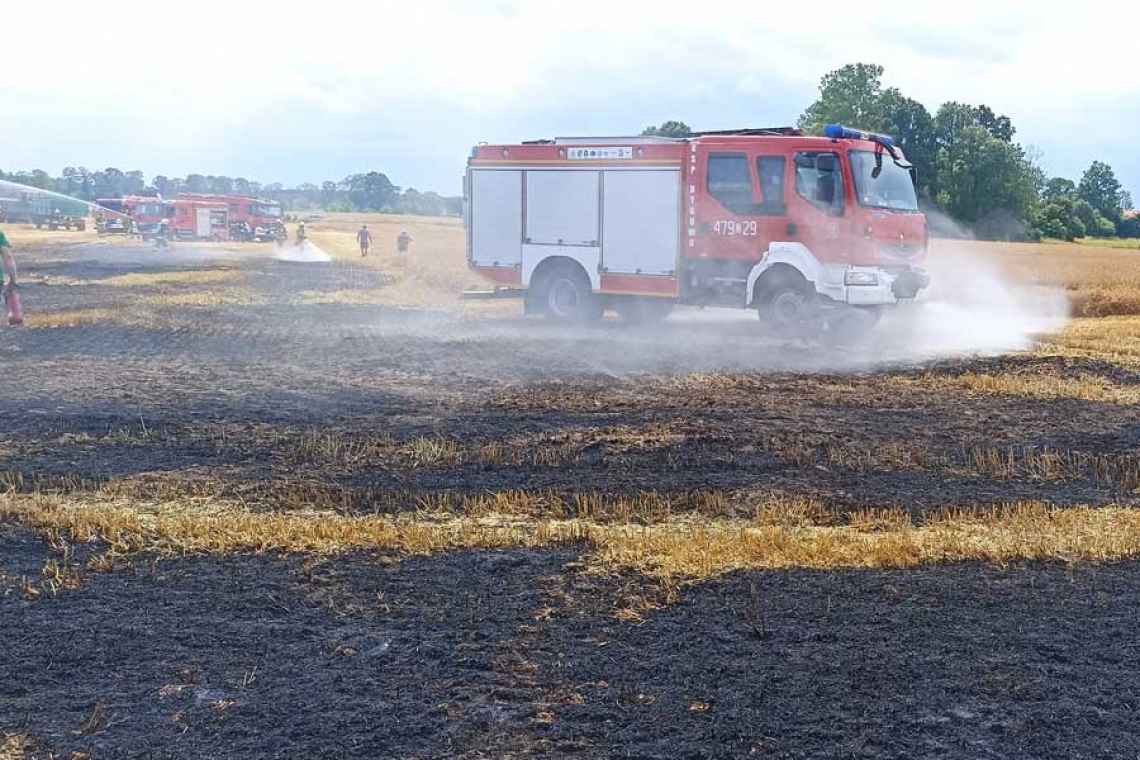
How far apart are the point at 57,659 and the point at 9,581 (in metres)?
1.26

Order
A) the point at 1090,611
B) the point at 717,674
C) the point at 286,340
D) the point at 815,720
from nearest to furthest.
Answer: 1. the point at 815,720
2. the point at 717,674
3. the point at 1090,611
4. the point at 286,340

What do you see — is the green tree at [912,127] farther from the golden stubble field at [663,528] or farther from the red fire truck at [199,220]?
the golden stubble field at [663,528]

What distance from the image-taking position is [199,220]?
57594mm

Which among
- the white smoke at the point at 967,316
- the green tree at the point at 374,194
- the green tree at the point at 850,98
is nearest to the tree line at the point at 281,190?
the green tree at the point at 374,194

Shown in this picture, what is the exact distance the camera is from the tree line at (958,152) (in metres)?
65.7

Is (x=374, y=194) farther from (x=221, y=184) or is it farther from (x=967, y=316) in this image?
(x=967, y=316)

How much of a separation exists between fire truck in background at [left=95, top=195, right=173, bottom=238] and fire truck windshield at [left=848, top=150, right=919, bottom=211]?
47111 millimetres

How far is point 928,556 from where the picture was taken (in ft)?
21.3

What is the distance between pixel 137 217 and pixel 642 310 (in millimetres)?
45758

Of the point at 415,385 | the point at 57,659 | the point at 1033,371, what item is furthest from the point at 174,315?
the point at 57,659

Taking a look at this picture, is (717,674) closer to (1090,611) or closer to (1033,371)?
(1090,611)

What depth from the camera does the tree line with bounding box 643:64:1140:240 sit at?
2586 inches

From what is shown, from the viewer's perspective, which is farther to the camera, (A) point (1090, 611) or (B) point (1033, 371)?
(B) point (1033, 371)

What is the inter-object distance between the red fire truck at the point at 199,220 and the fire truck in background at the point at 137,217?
0.77 metres
